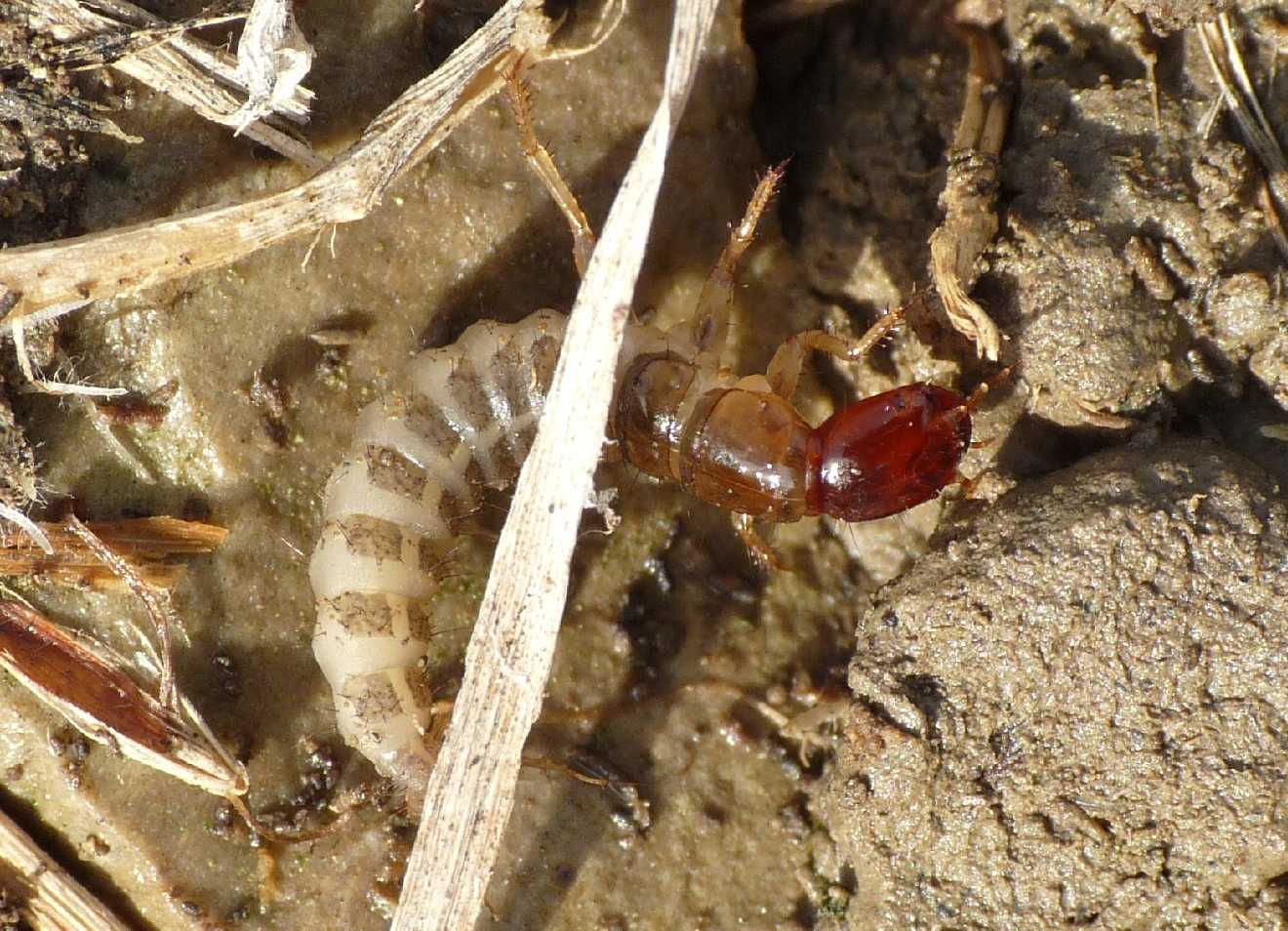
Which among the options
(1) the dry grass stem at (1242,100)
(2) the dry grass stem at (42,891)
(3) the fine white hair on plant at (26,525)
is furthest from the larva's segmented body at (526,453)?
(1) the dry grass stem at (1242,100)

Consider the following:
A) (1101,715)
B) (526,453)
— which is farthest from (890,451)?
(526,453)

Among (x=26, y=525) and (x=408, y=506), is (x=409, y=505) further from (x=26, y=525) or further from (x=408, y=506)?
(x=26, y=525)

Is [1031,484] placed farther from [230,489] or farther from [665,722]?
[230,489]

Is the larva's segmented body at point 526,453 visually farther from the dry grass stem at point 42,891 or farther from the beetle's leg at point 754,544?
the dry grass stem at point 42,891

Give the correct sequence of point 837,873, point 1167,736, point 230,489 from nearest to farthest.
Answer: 1. point 1167,736
2. point 230,489
3. point 837,873

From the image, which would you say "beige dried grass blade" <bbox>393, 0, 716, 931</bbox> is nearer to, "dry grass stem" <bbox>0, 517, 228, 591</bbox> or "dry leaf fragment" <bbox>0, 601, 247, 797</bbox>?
"dry leaf fragment" <bbox>0, 601, 247, 797</bbox>

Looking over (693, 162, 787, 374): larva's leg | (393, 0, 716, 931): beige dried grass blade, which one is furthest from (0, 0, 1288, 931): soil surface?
(393, 0, 716, 931): beige dried grass blade

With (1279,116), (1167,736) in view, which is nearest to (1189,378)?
(1279,116)
